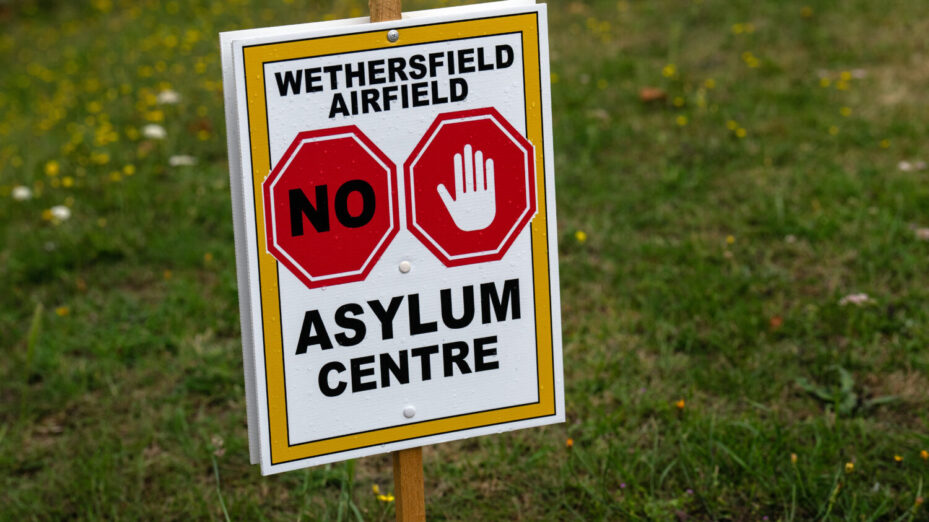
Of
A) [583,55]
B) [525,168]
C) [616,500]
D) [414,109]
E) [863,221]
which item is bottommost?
[616,500]

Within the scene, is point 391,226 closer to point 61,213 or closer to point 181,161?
point 61,213

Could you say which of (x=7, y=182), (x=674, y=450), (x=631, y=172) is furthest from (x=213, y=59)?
(x=674, y=450)

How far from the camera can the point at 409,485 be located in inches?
77.0

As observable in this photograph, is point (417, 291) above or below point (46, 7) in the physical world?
below

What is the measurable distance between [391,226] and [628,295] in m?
1.91

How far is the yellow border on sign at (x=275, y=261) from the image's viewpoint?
5.61 feet

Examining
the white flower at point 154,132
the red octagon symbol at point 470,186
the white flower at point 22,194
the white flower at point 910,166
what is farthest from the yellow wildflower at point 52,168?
the white flower at point 910,166

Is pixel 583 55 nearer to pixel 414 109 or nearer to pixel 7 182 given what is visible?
pixel 7 182

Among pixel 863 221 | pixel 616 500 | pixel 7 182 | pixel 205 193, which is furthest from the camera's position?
pixel 7 182

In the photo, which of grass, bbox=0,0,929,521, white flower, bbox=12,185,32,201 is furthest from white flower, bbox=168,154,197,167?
white flower, bbox=12,185,32,201

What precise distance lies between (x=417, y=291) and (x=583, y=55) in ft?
13.8

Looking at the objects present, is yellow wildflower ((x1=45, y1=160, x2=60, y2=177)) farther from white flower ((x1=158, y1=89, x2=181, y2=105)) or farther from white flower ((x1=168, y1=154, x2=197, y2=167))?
white flower ((x1=158, y1=89, x2=181, y2=105))

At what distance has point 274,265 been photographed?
175 centimetres

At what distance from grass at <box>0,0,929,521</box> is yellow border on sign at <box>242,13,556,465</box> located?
1.88 feet
